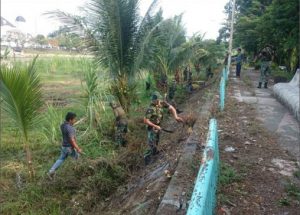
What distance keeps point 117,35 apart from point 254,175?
4.93 m

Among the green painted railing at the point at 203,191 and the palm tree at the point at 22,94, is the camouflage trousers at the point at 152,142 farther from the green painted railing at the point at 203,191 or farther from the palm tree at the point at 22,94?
the green painted railing at the point at 203,191

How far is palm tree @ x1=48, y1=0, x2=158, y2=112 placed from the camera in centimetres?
789

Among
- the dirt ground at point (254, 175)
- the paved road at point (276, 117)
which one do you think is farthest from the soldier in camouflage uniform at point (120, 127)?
the paved road at point (276, 117)

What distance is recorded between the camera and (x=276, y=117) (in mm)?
8242

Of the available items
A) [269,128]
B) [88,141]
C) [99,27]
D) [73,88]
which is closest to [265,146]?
[269,128]

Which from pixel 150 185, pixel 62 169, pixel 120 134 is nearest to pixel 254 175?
pixel 150 185

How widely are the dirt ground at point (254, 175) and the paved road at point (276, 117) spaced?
200mm

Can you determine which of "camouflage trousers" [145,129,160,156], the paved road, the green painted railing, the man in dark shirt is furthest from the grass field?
the green painted railing

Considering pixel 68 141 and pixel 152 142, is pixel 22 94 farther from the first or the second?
pixel 152 142

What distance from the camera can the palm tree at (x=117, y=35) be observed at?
7891 mm

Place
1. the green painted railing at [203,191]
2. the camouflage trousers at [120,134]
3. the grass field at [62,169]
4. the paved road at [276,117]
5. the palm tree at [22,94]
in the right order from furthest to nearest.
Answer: the camouflage trousers at [120,134] → the paved road at [276,117] → the grass field at [62,169] → the palm tree at [22,94] → the green painted railing at [203,191]

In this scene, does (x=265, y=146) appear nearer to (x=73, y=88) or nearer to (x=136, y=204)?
(x=136, y=204)

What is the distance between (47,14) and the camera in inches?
298

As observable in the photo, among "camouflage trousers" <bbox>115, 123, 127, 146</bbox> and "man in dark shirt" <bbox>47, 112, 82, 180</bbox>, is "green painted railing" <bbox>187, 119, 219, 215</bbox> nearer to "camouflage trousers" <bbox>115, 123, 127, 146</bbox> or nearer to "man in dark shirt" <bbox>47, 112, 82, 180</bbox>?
"man in dark shirt" <bbox>47, 112, 82, 180</bbox>
